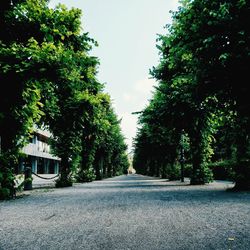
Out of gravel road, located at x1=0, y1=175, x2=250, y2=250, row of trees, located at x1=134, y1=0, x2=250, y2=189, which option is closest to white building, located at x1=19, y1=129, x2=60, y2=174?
row of trees, located at x1=134, y1=0, x2=250, y2=189

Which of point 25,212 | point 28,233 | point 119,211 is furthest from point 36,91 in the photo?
point 28,233

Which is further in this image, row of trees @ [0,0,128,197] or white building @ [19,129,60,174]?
white building @ [19,129,60,174]

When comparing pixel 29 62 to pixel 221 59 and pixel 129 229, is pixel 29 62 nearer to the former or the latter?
pixel 221 59

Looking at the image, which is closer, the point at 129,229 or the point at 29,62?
the point at 129,229

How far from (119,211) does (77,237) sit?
3.22m

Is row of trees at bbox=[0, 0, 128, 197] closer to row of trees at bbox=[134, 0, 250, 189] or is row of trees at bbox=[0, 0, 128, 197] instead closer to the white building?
row of trees at bbox=[134, 0, 250, 189]

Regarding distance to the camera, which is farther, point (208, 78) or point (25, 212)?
point (208, 78)

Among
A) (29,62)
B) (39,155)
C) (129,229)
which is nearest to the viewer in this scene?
(129,229)

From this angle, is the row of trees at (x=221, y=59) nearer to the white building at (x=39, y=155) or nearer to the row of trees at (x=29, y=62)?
the row of trees at (x=29, y=62)

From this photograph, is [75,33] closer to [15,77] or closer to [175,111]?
[15,77]

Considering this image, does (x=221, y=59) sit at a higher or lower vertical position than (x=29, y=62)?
higher

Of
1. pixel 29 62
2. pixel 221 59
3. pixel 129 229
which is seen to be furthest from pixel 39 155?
pixel 129 229

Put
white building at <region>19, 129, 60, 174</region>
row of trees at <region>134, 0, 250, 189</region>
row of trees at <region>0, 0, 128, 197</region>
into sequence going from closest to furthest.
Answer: row of trees at <region>0, 0, 128, 197</region>
row of trees at <region>134, 0, 250, 189</region>
white building at <region>19, 129, 60, 174</region>

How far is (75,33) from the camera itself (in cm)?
1420
